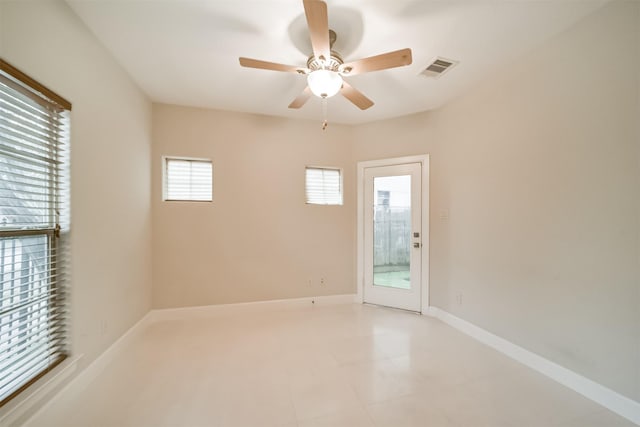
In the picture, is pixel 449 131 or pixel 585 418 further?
pixel 449 131

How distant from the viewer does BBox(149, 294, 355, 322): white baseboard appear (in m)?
3.09

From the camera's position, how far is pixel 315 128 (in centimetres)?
361

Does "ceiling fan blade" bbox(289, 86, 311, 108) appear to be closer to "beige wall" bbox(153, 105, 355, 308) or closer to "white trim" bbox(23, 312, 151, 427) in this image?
"beige wall" bbox(153, 105, 355, 308)

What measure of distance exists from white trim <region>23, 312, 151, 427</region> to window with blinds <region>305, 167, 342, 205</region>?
8.24ft

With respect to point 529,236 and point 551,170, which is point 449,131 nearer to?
point 551,170

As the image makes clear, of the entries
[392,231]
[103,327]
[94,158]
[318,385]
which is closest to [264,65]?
[94,158]

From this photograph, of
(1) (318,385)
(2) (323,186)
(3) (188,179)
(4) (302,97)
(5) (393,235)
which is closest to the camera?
(1) (318,385)

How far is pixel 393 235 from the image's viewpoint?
3.52m

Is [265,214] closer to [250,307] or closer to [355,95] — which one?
[250,307]

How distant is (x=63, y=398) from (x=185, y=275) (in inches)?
60.9

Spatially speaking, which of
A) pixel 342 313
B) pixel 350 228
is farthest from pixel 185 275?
pixel 350 228

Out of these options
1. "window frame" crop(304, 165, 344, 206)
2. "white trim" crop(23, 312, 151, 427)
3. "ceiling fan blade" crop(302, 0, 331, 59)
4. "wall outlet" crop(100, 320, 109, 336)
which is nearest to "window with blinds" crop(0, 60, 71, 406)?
"white trim" crop(23, 312, 151, 427)

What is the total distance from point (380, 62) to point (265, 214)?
7.68 ft

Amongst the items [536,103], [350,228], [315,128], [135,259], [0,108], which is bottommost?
[135,259]
